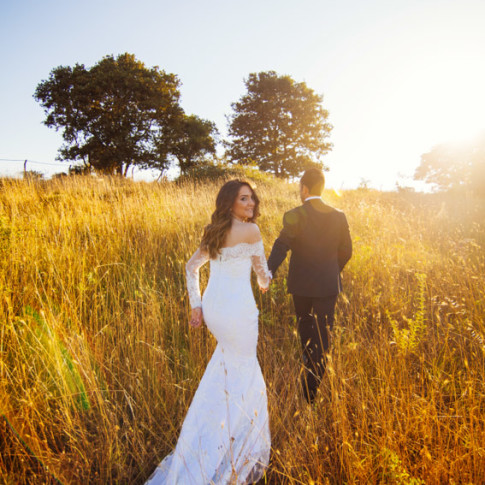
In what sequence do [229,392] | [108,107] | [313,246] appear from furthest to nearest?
[108,107]
[313,246]
[229,392]

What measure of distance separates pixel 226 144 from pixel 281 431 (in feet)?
82.4

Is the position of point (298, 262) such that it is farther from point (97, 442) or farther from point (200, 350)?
point (97, 442)

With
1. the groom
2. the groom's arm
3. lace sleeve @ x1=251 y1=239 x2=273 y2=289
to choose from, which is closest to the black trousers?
the groom

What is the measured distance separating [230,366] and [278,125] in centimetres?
2480

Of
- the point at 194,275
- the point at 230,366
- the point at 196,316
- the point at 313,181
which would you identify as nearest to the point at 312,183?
the point at 313,181

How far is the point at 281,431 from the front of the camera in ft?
7.22

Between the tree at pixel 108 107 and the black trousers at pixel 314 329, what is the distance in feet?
60.2

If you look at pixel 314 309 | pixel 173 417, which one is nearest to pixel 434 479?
pixel 314 309

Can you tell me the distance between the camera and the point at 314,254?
8.73 ft

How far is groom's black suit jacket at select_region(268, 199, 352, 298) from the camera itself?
2635 millimetres

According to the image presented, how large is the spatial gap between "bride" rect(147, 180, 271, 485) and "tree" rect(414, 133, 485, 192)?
13.3 m

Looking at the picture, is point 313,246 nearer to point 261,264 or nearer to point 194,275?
point 261,264

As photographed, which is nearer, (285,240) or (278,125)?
(285,240)

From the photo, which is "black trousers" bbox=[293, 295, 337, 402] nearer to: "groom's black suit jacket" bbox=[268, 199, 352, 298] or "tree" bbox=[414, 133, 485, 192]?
"groom's black suit jacket" bbox=[268, 199, 352, 298]
